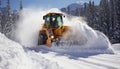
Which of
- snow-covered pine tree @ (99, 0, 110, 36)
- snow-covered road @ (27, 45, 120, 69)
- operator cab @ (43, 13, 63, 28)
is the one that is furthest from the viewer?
snow-covered pine tree @ (99, 0, 110, 36)

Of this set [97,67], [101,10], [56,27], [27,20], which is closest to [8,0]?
[101,10]

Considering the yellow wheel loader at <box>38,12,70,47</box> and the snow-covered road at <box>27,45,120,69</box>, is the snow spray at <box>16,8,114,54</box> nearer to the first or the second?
the yellow wheel loader at <box>38,12,70,47</box>

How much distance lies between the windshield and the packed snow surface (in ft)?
3.34

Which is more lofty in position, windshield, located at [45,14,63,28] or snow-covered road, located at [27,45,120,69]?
windshield, located at [45,14,63,28]

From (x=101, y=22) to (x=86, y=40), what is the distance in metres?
43.8

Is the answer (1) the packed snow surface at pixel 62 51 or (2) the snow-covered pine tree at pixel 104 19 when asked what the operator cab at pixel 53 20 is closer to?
(1) the packed snow surface at pixel 62 51

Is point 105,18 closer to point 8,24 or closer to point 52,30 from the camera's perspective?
point 8,24

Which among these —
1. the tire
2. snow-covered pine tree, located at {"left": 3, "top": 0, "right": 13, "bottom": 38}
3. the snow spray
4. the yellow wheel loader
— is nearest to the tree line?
snow-covered pine tree, located at {"left": 3, "top": 0, "right": 13, "bottom": 38}

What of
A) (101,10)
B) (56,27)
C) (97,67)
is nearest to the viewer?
(97,67)

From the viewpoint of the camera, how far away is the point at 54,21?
55.7ft

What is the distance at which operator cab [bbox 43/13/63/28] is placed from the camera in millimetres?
16873

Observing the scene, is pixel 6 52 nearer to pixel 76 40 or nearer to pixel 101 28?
pixel 76 40

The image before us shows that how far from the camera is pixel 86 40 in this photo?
13305 mm

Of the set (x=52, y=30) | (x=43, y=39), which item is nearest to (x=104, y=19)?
(x=52, y=30)
